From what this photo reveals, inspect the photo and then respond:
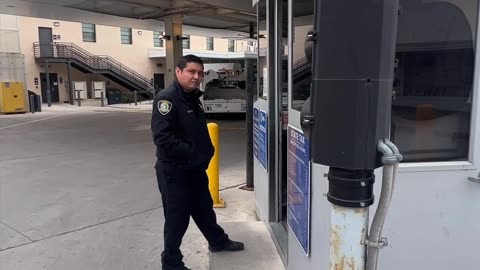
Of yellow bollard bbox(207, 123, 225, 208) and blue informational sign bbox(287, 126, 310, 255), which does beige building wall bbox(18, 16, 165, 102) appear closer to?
yellow bollard bbox(207, 123, 225, 208)

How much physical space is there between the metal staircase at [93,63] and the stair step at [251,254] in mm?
29006

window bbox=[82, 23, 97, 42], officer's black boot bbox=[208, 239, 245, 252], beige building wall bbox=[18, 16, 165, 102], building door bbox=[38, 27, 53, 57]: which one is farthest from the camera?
window bbox=[82, 23, 97, 42]

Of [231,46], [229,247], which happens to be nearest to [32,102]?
[229,247]

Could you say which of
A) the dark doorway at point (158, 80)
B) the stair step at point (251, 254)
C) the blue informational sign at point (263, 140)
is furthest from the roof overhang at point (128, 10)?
the dark doorway at point (158, 80)

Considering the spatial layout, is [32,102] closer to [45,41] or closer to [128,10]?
[128,10]

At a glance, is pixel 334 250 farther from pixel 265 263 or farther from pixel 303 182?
pixel 265 263

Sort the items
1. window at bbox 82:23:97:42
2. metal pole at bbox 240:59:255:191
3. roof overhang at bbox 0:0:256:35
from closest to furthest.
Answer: metal pole at bbox 240:59:255:191 < roof overhang at bbox 0:0:256:35 < window at bbox 82:23:97:42

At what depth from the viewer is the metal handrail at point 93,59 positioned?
30.2 metres

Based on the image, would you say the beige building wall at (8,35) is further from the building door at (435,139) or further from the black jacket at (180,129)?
the building door at (435,139)

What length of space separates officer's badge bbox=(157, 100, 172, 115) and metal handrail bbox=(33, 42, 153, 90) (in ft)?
97.9

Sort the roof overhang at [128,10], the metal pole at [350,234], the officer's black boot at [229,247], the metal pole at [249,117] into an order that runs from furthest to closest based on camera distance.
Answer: the roof overhang at [128,10] → the metal pole at [249,117] → the officer's black boot at [229,247] → the metal pole at [350,234]

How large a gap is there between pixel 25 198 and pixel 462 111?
18.6 feet

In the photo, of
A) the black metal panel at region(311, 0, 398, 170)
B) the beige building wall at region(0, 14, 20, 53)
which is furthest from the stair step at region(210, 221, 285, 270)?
the beige building wall at region(0, 14, 20, 53)

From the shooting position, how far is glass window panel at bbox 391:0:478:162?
2.19 metres
